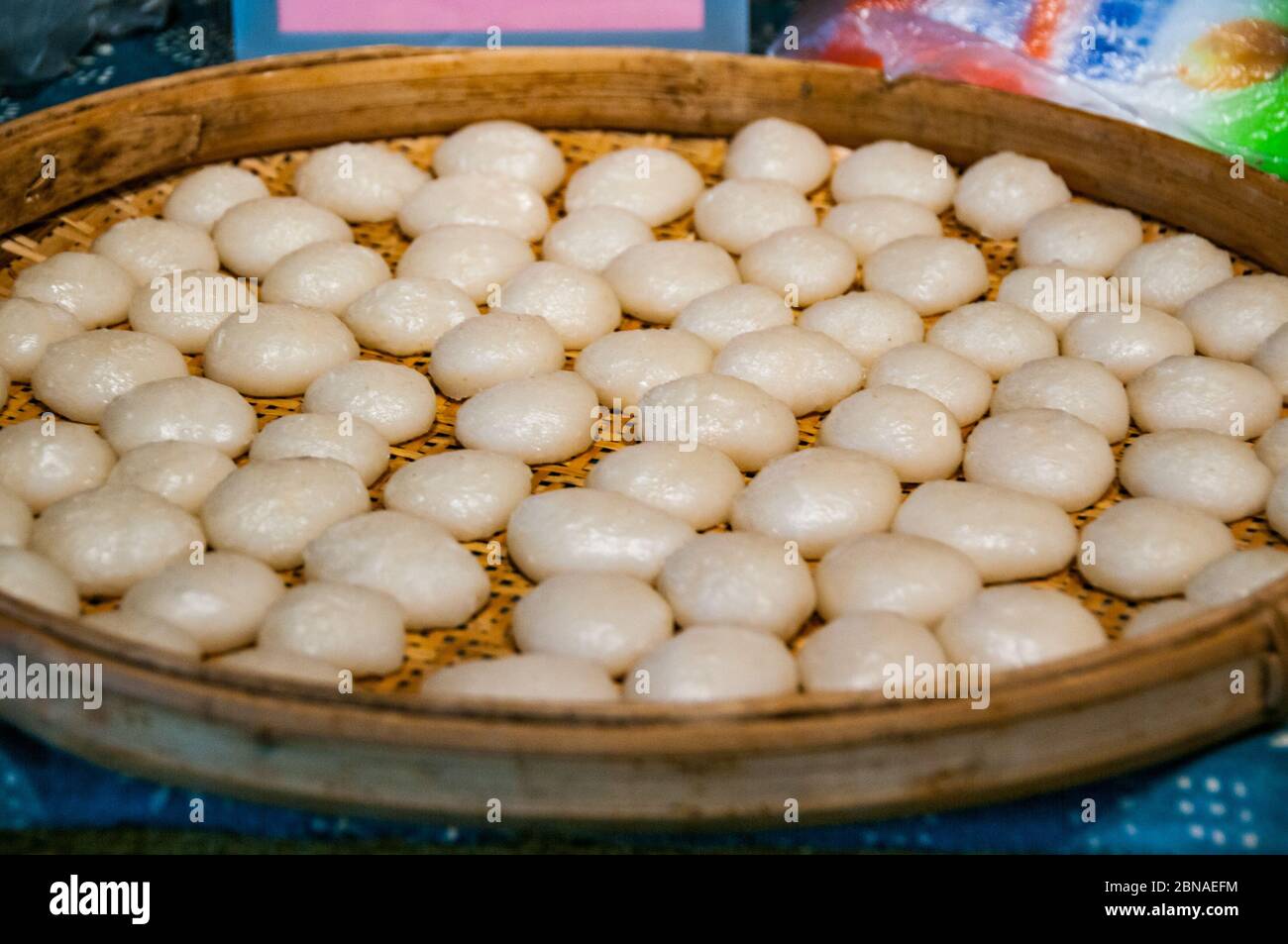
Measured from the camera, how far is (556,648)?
1592 mm

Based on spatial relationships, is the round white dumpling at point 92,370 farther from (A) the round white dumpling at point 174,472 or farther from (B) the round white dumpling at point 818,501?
(B) the round white dumpling at point 818,501

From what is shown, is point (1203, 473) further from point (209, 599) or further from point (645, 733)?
point (209, 599)

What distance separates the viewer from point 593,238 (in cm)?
245

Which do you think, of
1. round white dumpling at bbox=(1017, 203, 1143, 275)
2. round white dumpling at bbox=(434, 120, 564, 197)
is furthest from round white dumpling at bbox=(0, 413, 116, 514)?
round white dumpling at bbox=(1017, 203, 1143, 275)

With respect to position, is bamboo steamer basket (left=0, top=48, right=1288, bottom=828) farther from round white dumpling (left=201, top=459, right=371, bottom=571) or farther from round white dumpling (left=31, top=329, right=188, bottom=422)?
round white dumpling (left=31, top=329, right=188, bottom=422)

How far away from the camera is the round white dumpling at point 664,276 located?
2.33 metres

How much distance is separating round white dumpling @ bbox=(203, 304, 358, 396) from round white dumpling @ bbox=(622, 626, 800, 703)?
0.87 meters

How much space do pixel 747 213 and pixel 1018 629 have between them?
118 centimetres

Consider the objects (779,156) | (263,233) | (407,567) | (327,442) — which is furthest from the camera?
(779,156)

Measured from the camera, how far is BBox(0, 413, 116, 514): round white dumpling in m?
1.84

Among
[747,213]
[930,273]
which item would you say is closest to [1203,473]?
[930,273]

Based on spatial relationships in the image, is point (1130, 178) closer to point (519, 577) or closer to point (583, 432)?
point (583, 432)

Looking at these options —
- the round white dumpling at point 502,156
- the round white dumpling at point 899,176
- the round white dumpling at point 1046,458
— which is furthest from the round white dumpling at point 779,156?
the round white dumpling at point 1046,458
